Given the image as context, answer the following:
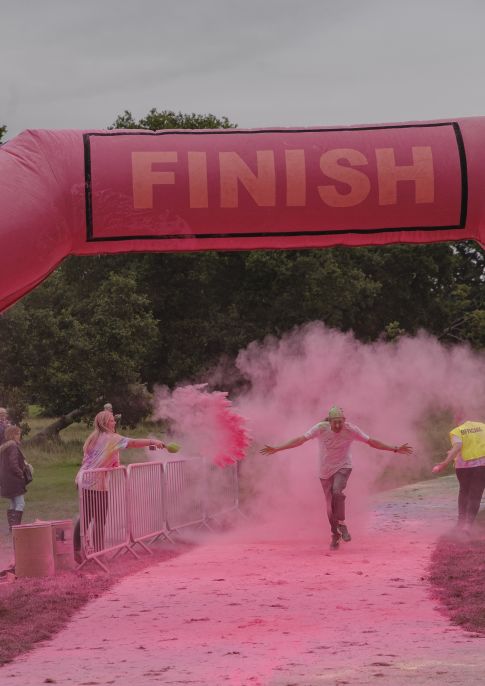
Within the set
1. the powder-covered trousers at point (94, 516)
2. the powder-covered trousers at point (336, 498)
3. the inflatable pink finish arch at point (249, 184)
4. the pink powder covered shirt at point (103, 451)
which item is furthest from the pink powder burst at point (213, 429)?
the inflatable pink finish arch at point (249, 184)

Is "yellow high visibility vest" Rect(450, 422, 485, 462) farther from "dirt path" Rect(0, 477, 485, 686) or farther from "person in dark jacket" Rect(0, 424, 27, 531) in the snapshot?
"person in dark jacket" Rect(0, 424, 27, 531)

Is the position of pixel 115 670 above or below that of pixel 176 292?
below

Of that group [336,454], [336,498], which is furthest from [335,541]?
[336,454]

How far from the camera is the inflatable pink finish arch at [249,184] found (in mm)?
9070

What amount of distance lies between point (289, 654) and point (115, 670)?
1215mm

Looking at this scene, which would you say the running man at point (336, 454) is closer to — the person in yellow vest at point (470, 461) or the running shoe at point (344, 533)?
the running shoe at point (344, 533)

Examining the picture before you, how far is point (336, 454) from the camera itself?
14.1 meters

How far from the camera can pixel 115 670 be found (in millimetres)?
7680

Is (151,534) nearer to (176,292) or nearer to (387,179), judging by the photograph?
(387,179)

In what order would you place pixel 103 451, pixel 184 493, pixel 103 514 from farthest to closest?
pixel 184 493 → pixel 103 451 → pixel 103 514

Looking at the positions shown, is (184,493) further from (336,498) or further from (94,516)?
(94,516)

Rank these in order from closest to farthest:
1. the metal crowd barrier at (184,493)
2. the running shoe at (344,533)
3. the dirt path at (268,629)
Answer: the dirt path at (268,629) → the running shoe at (344,533) → the metal crowd barrier at (184,493)

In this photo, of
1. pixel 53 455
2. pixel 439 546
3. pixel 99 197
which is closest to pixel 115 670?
pixel 99 197

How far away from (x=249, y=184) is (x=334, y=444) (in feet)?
18.5
